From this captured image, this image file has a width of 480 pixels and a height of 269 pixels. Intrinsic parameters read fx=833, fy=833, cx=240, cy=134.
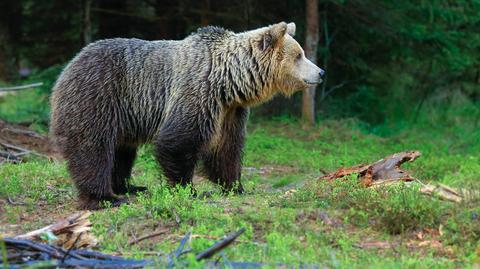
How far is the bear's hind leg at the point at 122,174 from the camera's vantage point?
941cm

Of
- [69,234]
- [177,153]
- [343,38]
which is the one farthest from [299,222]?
[343,38]

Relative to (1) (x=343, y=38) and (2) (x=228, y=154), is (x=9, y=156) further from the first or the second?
(1) (x=343, y=38)

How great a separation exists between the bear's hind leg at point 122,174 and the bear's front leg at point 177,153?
89 centimetres

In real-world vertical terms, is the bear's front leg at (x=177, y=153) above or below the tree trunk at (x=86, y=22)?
below

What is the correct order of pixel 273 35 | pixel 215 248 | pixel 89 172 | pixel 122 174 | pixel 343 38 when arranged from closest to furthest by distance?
pixel 215 248 < pixel 89 172 < pixel 273 35 < pixel 122 174 < pixel 343 38

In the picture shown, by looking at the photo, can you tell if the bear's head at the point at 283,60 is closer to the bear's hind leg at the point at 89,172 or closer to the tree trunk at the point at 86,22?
the bear's hind leg at the point at 89,172

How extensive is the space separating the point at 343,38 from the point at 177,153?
932 centimetres

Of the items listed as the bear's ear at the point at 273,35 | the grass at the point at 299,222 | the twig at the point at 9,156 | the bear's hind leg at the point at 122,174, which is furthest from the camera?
the twig at the point at 9,156

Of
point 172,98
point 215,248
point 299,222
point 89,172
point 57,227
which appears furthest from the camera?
point 172,98

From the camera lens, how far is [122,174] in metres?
9.44

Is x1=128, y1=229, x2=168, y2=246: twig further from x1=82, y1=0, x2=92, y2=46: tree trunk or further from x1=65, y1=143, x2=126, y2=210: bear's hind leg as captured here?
x1=82, y1=0, x2=92, y2=46: tree trunk

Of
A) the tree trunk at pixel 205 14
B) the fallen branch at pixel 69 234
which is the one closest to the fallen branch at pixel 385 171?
the fallen branch at pixel 69 234

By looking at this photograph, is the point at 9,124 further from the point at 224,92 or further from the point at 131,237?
the point at 131,237

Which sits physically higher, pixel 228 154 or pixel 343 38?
pixel 343 38
